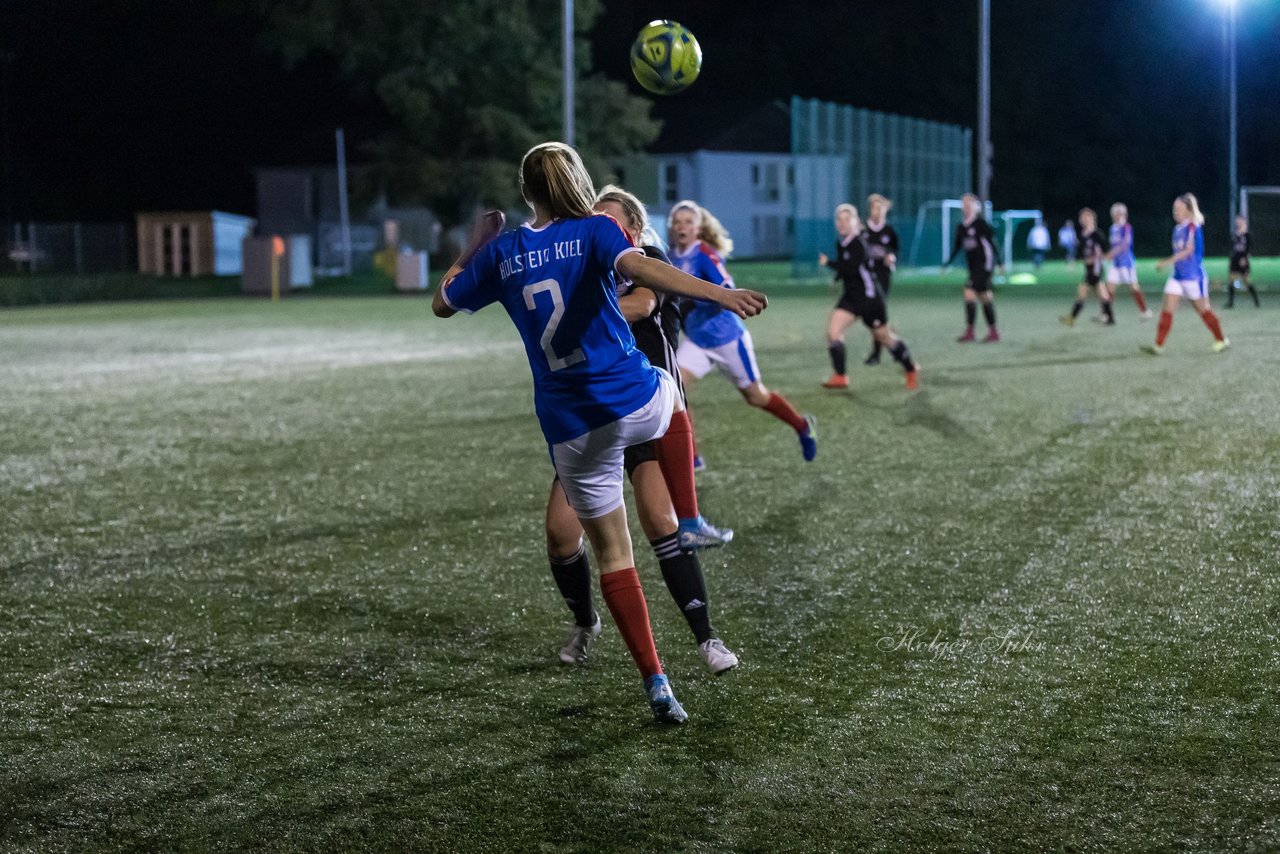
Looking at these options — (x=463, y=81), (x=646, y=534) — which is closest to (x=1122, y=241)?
(x=646, y=534)

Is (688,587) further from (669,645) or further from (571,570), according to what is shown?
(669,645)

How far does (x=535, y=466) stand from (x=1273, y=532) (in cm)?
476

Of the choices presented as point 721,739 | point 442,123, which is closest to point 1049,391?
point 721,739

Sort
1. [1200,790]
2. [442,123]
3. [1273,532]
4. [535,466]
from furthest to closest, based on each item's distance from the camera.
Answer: [442,123] < [535,466] < [1273,532] < [1200,790]

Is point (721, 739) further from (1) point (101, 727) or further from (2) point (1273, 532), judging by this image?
(2) point (1273, 532)

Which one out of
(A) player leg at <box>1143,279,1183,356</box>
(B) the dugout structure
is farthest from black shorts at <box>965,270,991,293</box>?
(B) the dugout structure

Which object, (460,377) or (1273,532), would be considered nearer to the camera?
(1273,532)

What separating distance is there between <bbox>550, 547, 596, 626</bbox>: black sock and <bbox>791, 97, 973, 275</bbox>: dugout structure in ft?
107

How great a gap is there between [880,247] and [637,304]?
30.4 feet

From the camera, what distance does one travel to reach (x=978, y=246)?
19.4m

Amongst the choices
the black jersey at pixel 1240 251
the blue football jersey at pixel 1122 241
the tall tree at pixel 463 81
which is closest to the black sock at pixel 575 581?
the blue football jersey at pixel 1122 241

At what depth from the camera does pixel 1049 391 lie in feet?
45.2

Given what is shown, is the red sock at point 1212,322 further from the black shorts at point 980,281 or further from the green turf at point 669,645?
the green turf at point 669,645

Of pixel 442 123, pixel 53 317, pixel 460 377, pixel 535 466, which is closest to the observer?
pixel 535 466
